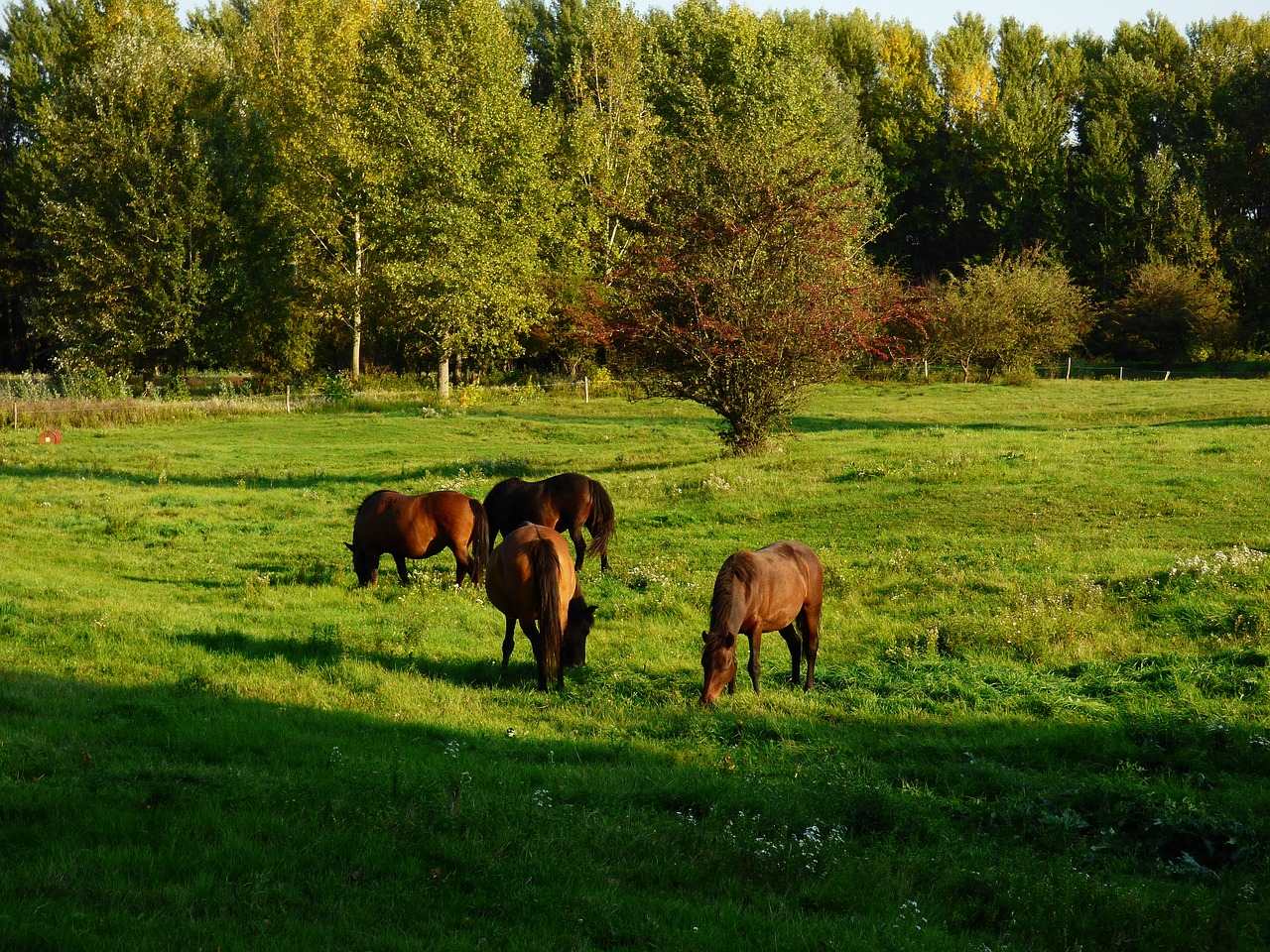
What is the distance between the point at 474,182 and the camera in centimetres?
5100

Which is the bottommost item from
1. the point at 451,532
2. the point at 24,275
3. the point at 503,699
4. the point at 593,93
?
the point at 503,699

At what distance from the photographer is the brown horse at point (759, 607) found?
10953mm

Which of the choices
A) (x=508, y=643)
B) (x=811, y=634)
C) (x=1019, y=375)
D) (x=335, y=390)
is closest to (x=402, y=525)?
(x=508, y=643)

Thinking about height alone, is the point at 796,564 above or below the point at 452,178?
below

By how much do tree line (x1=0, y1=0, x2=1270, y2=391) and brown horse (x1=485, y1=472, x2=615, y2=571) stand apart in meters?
12.4

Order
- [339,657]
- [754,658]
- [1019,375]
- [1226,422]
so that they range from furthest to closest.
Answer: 1. [1019,375]
2. [1226,422]
3. [339,657]
4. [754,658]

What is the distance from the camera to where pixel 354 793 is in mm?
8008

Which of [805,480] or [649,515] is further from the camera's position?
[805,480]

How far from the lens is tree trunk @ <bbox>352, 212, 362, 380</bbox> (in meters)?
52.3

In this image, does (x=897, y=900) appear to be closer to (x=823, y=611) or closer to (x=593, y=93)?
(x=823, y=611)

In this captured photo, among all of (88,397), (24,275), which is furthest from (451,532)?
(24,275)

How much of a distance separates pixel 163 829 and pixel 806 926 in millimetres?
4121

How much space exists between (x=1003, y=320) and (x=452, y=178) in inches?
1150

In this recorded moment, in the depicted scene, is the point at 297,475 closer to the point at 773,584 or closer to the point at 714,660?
the point at 773,584
